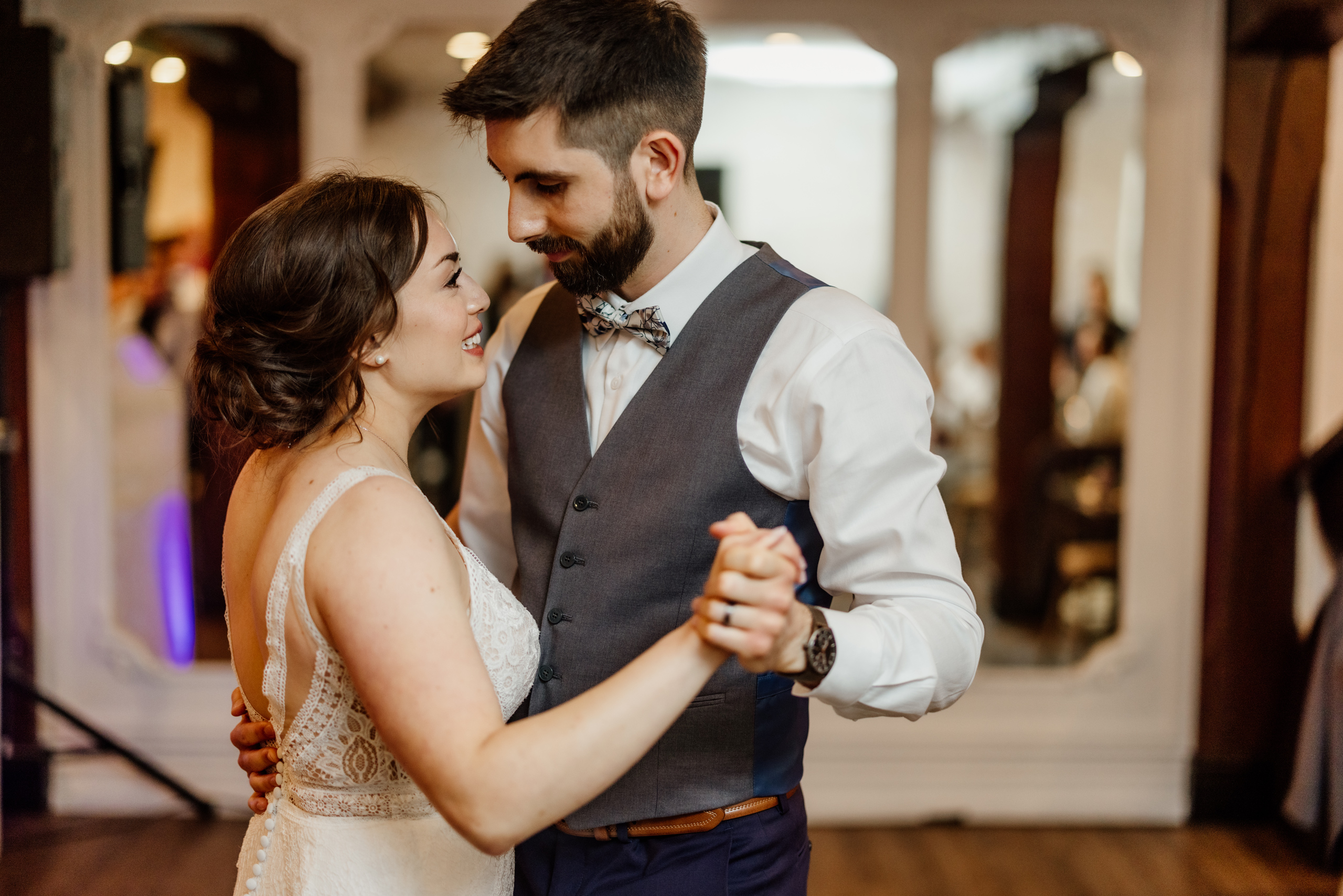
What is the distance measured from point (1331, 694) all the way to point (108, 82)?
168 inches

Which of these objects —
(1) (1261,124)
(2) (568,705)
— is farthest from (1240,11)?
(2) (568,705)

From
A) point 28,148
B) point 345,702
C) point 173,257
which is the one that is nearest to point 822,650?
point 345,702

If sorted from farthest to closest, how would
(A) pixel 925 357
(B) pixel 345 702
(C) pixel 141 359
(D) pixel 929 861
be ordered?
(C) pixel 141 359 → (A) pixel 925 357 → (D) pixel 929 861 → (B) pixel 345 702

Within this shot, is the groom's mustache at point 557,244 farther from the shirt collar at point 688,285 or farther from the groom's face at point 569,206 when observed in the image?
the shirt collar at point 688,285

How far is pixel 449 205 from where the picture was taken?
4.18m

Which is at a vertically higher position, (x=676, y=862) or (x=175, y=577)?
(x=676, y=862)

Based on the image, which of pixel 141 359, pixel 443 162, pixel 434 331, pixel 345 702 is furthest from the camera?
pixel 443 162

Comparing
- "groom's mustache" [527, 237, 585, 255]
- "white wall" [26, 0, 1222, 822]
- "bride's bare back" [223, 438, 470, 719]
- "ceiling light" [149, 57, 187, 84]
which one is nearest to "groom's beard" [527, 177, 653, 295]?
"groom's mustache" [527, 237, 585, 255]

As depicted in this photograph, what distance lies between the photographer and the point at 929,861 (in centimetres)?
326

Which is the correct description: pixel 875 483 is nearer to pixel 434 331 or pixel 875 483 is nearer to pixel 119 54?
pixel 434 331

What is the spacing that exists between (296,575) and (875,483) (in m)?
0.69

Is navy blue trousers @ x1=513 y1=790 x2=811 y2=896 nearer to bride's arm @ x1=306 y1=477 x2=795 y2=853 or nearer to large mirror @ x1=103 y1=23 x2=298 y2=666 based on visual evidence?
bride's arm @ x1=306 y1=477 x2=795 y2=853

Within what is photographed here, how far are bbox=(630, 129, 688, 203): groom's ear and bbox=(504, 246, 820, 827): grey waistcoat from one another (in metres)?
0.18

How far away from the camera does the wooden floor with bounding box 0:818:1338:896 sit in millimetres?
3031
